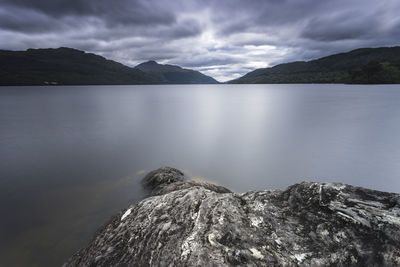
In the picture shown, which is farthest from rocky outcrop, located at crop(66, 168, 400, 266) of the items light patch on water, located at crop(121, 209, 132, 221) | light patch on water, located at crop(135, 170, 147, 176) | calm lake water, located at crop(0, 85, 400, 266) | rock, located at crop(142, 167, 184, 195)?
light patch on water, located at crop(135, 170, 147, 176)

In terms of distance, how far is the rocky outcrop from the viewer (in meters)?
3.59

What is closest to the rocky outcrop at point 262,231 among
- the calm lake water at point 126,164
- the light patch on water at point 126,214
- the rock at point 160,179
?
the light patch on water at point 126,214

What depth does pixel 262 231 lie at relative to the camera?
169 inches

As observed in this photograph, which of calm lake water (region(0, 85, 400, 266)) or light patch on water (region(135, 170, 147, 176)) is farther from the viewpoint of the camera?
light patch on water (region(135, 170, 147, 176))

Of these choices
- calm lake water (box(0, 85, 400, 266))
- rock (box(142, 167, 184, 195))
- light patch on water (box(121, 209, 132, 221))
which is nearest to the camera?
light patch on water (box(121, 209, 132, 221))

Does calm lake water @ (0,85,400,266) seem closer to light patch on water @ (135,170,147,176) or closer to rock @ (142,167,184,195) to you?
light patch on water @ (135,170,147,176)

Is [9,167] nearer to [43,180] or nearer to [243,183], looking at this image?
[43,180]

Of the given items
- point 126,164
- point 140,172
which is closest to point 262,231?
point 140,172

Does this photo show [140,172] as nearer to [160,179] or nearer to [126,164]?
[126,164]

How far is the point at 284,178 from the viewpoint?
14.7m

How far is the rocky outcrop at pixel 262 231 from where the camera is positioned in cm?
359

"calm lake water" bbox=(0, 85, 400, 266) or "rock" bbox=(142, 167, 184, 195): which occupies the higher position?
"rock" bbox=(142, 167, 184, 195)

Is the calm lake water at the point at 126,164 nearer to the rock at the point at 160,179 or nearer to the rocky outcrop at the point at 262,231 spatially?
the rock at the point at 160,179

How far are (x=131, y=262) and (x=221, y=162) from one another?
13.6m
